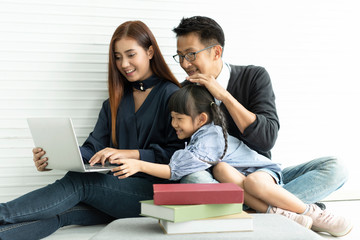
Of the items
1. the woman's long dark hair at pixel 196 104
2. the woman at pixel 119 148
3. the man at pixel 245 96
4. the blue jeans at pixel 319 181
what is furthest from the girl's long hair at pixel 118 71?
the blue jeans at pixel 319 181

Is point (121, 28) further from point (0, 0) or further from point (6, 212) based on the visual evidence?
point (6, 212)

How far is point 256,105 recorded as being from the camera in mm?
2010

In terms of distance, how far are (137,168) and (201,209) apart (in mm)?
500

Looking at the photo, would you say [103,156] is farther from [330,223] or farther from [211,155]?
[330,223]

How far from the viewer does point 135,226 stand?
1.31m

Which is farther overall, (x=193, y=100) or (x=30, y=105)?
(x=30, y=105)

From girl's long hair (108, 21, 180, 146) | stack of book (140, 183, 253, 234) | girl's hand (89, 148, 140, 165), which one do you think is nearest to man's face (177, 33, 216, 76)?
girl's long hair (108, 21, 180, 146)

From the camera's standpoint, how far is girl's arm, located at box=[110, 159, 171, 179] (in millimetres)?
1614

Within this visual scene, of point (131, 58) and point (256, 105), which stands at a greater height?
point (131, 58)

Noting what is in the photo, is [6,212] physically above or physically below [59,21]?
below

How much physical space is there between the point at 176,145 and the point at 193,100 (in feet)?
0.81

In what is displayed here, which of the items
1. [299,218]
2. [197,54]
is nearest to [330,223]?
[299,218]

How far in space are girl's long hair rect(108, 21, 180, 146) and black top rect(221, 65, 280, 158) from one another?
0.31m

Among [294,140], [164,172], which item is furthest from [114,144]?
[294,140]
